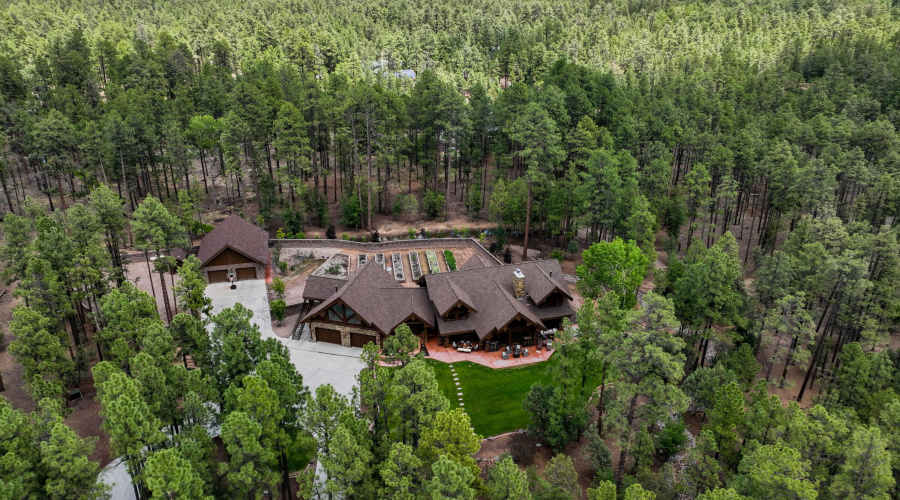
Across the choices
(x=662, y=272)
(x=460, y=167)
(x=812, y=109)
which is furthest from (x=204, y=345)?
(x=812, y=109)

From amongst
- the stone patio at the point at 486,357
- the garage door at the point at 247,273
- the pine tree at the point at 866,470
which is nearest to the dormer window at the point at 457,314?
the stone patio at the point at 486,357

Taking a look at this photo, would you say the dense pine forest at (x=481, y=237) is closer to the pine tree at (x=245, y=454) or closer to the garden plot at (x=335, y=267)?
the pine tree at (x=245, y=454)

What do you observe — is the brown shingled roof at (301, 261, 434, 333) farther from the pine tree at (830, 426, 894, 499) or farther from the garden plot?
the pine tree at (830, 426, 894, 499)

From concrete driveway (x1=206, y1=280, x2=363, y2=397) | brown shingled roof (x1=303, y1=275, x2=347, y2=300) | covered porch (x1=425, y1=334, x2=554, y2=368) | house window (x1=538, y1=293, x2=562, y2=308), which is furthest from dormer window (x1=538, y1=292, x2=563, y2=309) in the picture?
brown shingled roof (x1=303, y1=275, x2=347, y2=300)

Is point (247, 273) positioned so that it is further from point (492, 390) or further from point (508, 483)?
point (508, 483)

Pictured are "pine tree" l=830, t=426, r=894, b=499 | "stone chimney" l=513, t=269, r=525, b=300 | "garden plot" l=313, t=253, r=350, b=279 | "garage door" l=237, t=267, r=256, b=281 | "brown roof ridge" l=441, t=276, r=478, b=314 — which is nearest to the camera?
"pine tree" l=830, t=426, r=894, b=499

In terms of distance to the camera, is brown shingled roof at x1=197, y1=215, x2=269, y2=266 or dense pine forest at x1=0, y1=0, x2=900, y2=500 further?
brown shingled roof at x1=197, y1=215, x2=269, y2=266

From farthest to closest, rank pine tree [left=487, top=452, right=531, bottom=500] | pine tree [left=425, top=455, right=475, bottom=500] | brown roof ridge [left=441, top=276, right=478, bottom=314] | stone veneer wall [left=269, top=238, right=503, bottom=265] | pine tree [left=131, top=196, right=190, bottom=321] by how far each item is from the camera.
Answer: stone veneer wall [left=269, top=238, right=503, bottom=265] < brown roof ridge [left=441, top=276, right=478, bottom=314] < pine tree [left=131, top=196, right=190, bottom=321] < pine tree [left=487, top=452, right=531, bottom=500] < pine tree [left=425, top=455, right=475, bottom=500]
